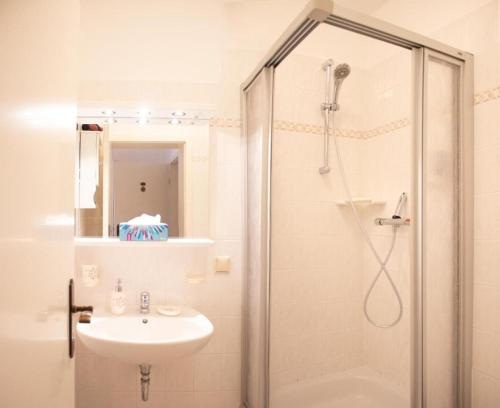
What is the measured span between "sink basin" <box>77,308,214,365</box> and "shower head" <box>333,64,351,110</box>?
150 cm

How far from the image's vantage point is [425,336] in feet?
4.72

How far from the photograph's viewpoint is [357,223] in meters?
2.19

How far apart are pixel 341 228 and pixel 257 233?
25.7 inches

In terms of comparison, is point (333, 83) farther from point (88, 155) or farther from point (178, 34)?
point (88, 155)

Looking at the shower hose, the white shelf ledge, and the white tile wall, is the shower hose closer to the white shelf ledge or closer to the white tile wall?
the white tile wall

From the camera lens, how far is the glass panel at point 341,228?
196 centimetres

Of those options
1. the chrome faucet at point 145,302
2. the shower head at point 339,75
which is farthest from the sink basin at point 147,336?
the shower head at point 339,75

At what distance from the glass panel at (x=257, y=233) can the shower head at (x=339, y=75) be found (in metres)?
0.53

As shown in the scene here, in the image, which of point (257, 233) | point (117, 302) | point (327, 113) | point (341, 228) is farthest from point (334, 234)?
point (117, 302)

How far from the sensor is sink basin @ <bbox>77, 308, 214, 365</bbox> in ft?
4.76

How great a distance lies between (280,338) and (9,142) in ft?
5.67

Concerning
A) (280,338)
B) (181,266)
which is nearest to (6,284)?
(181,266)

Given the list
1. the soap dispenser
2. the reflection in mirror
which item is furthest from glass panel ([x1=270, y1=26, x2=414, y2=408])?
the soap dispenser

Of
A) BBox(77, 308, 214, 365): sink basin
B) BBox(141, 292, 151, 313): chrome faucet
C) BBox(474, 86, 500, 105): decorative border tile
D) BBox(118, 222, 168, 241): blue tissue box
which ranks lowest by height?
BBox(77, 308, 214, 365): sink basin
